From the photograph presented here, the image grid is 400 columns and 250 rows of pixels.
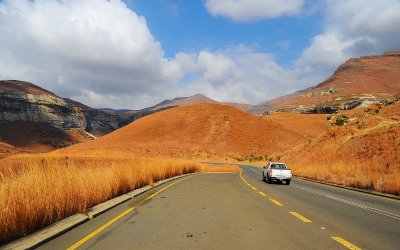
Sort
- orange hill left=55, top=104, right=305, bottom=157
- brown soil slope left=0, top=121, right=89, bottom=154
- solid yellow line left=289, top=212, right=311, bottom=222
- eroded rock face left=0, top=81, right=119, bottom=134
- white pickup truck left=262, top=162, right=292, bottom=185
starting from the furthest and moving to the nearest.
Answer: eroded rock face left=0, top=81, right=119, bottom=134, brown soil slope left=0, top=121, right=89, bottom=154, orange hill left=55, top=104, right=305, bottom=157, white pickup truck left=262, top=162, right=292, bottom=185, solid yellow line left=289, top=212, right=311, bottom=222

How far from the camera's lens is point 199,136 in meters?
109

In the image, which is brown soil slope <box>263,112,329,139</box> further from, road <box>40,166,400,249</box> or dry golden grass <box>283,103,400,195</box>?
road <box>40,166,400,249</box>

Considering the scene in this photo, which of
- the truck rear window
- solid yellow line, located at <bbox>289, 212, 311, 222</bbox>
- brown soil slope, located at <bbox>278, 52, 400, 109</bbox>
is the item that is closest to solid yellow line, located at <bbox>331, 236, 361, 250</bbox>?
solid yellow line, located at <bbox>289, 212, 311, 222</bbox>

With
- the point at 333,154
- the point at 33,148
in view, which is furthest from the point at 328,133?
the point at 33,148

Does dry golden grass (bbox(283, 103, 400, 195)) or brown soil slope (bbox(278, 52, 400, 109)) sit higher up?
brown soil slope (bbox(278, 52, 400, 109))

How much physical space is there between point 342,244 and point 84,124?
7309 inches

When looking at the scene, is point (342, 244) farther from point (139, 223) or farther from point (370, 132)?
point (370, 132)

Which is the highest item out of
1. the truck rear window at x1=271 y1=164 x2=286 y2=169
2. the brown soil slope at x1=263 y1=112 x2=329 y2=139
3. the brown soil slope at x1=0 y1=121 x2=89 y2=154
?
the brown soil slope at x1=263 y1=112 x2=329 y2=139

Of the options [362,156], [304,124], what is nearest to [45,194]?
[362,156]

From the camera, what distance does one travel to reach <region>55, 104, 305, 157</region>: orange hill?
3826 inches

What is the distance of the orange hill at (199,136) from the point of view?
97.2 metres

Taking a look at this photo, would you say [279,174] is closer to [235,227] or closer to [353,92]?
[235,227]

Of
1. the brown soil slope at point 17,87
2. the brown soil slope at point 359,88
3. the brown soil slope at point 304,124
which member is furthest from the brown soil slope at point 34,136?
the brown soil slope at point 359,88

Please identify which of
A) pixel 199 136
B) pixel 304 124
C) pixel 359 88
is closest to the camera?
pixel 199 136
